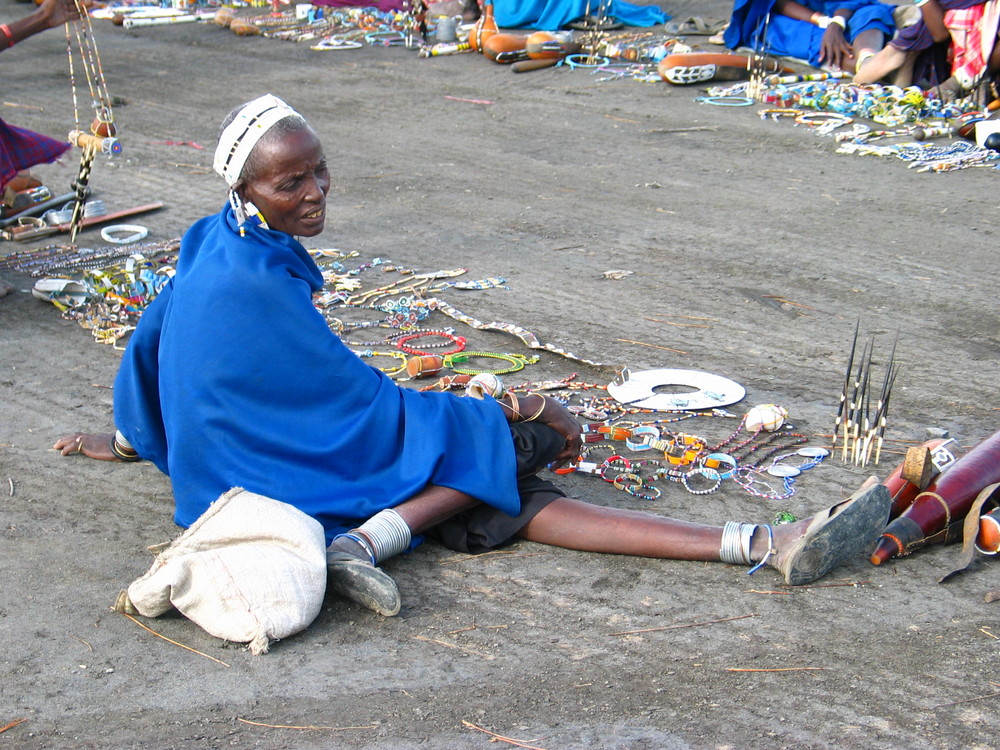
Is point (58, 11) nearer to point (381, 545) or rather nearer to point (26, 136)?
point (26, 136)

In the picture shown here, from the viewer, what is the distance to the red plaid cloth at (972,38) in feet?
28.6

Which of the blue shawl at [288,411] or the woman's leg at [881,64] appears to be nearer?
the blue shawl at [288,411]

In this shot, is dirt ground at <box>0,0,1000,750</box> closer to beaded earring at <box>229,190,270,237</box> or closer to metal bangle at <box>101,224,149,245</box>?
metal bangle at <box>101,224,149,245</box>

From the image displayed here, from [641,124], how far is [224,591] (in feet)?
22.8

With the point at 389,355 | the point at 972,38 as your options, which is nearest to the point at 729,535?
the point at 389,355

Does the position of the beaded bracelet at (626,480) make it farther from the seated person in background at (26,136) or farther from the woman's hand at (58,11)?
the woman's hand at (58,11)

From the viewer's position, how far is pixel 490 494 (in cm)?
317

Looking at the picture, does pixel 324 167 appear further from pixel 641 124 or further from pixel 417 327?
pixel 641 124

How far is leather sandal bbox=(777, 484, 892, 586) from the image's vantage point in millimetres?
2943

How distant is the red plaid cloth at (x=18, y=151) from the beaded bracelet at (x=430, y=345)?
256cm

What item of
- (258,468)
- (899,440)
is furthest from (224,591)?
(899,440)

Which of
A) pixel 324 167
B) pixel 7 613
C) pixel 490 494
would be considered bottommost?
pixel 7 613

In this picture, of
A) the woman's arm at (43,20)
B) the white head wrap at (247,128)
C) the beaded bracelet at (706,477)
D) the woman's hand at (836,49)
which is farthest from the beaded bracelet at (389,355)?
the woman's hand at (836,49)

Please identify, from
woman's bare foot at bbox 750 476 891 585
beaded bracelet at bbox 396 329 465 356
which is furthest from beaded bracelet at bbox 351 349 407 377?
woman's bare foot at bbox 750 476 891 585
